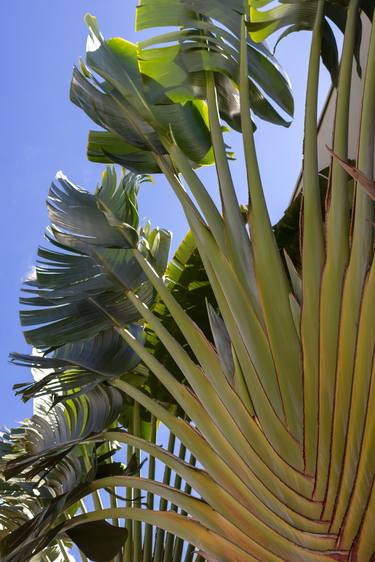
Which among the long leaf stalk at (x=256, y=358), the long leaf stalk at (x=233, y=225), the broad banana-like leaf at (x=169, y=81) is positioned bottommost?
the long leaf stalk at (x=256, y=358)

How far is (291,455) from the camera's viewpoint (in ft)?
5.73

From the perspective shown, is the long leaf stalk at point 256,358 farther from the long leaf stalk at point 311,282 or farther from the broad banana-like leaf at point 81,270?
the broad banana-like leaf at point 81,270

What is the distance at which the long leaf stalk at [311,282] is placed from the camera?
1707 mm

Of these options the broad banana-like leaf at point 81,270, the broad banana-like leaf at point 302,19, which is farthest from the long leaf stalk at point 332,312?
the broad banana-like leaf at point 81,270

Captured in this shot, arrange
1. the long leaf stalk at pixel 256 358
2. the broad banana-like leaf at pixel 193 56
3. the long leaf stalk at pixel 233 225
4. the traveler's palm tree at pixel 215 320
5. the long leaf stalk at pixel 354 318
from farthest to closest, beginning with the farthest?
the broad banana-like leaf at pixel 193 56 → the long leaf stalk at pixel 233 225 → the long leaf stalk at pixel 256 358 → the traveler's palm tree at pixel 215 320 → the long leaf stalk at pixel 354 318

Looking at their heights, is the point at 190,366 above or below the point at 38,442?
above

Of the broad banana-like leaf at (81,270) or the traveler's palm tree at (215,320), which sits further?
the broad banana-like leaf at (81,270)

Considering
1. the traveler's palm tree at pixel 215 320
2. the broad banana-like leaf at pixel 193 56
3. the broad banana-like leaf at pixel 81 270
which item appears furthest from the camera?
the broad banana-like leaf at pixel 81 270

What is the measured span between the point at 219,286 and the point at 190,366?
0.86ft

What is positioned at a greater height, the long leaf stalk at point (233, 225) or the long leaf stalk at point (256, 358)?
the long leaf stalk at point (233, 225)

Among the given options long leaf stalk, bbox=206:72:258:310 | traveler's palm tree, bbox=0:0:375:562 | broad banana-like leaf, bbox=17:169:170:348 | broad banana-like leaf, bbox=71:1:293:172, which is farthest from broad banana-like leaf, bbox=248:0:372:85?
broad banana-like leaf, bbox=17:169:170:348

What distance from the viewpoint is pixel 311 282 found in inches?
70.7

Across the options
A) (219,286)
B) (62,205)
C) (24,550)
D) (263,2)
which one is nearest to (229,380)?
(219,286)

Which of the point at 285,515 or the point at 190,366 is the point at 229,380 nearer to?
the point at 190,366
